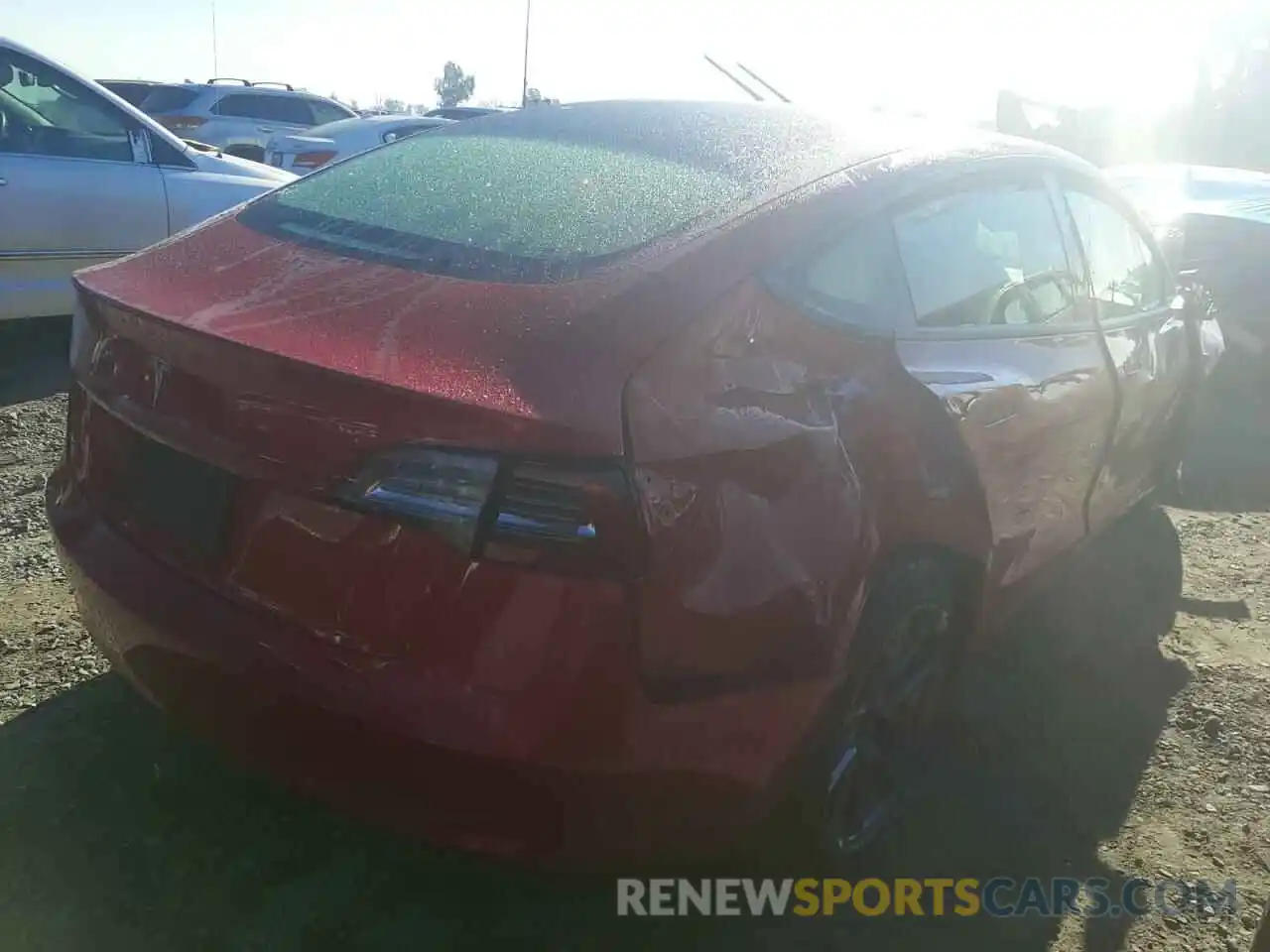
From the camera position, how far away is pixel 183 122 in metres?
14.6

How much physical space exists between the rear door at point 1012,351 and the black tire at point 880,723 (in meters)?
0.25

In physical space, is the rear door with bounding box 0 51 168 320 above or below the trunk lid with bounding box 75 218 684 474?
below

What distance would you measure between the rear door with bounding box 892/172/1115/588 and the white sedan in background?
8.32 meters

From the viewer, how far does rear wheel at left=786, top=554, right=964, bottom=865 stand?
2.30 metres

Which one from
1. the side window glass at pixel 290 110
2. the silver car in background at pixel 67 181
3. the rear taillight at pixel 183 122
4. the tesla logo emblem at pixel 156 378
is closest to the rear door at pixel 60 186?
the silver car in background at pixel 67 181

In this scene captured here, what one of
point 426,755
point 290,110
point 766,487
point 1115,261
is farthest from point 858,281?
point 290,110

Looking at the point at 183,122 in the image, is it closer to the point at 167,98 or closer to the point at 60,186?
the point at 167,98

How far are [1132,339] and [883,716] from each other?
5.53ft

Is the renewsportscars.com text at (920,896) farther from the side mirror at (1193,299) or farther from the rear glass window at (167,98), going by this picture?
the rear glass window at (167,98)

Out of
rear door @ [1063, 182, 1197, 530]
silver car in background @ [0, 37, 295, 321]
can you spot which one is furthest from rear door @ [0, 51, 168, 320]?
rear door @ [1063, 182, 1197, 530]

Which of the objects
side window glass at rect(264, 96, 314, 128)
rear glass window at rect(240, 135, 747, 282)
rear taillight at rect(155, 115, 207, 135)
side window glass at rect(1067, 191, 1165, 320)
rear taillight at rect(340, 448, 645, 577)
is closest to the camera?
rear taillight at rect(340, 448, 645, 577)

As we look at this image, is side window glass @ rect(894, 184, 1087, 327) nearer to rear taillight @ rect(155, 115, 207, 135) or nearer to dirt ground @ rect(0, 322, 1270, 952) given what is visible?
dirt ground @ rect(0, 322, 1270, 952)

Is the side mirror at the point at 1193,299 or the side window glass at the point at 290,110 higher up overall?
the side mirror at the point at 1193,299

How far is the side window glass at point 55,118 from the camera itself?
542 cm
